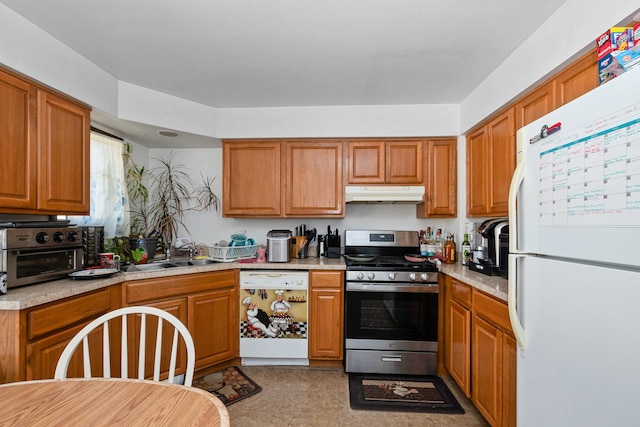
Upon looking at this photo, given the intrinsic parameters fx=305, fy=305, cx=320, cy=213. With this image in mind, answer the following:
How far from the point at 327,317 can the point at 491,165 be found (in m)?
1.78

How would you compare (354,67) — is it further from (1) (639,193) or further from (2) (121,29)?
(1) (639,193)

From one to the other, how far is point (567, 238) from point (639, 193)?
25 centimetres

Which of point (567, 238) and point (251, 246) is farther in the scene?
point (251, 246)

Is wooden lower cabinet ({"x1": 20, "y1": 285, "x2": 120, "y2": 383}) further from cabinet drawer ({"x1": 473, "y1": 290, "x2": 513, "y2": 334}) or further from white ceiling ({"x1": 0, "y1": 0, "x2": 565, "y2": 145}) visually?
cabinet drawer ({"x1": 473, "y1": 290, "x2": 513, "y2": 334})

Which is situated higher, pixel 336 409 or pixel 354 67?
pixel 354 67

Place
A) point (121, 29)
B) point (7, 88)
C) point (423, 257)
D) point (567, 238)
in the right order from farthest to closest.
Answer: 1. point (423, 257)
2. point (121, 29)
3. point (7, 88)
4. point (567, 238)

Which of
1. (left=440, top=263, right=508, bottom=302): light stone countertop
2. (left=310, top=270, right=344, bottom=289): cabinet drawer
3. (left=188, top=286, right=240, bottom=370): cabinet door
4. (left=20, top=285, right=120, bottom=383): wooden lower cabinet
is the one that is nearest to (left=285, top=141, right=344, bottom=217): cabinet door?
(left=310, top=270, right=344, bottom=289): cabinet drawer

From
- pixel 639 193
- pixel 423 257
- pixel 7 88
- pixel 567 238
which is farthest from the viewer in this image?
pixel 423 257

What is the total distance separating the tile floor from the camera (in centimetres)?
196

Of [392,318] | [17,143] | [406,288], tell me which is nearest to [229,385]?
[392,318]

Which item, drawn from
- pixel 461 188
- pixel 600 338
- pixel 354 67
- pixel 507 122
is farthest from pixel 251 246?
pixel 600 338

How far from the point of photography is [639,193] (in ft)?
2.60

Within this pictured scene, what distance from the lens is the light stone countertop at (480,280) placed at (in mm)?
1678

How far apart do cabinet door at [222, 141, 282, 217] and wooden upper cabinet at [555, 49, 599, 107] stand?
2.15 metres
